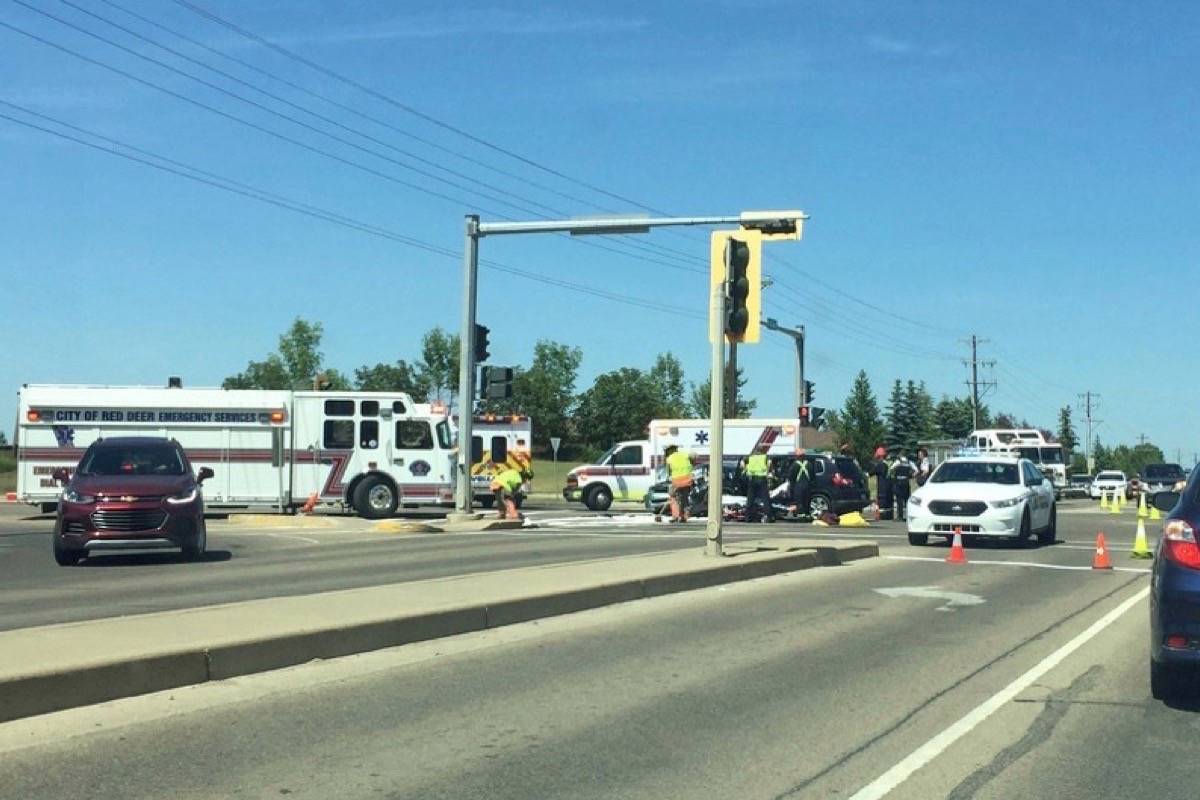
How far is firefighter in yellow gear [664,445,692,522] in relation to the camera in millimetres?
27562

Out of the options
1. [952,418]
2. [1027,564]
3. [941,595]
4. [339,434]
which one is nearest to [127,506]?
[941,595]

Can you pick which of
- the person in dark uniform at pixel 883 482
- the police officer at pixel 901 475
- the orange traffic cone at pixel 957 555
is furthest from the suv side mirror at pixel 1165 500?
the police officer at pixel 901 475

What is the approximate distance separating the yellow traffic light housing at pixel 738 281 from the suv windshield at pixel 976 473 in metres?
8.38

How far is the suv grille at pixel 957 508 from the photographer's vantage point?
21188 millimetres

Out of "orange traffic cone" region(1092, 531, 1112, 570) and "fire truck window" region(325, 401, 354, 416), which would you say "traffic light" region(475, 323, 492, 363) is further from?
"orange traffic cone" region(1092, 531, 1112, 570)

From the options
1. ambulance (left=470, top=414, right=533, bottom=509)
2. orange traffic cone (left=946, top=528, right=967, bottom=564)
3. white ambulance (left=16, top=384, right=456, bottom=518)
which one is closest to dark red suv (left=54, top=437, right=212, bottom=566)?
orange traffic cone (left=946, top=528, right=967, bottom=564)

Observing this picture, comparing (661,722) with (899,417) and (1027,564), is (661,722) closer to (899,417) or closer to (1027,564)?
(1027,564)

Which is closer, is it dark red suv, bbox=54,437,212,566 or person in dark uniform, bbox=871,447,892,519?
dark red suv, bbox=54,437,212,566

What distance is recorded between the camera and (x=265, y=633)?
9031mm

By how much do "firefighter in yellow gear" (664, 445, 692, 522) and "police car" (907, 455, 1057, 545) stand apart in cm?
638

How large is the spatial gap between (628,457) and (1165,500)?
30.2 m

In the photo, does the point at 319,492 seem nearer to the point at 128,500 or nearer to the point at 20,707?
the point at 128,500

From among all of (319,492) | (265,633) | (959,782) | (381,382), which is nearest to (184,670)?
(265,633)

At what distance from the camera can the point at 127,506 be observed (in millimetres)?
17172
